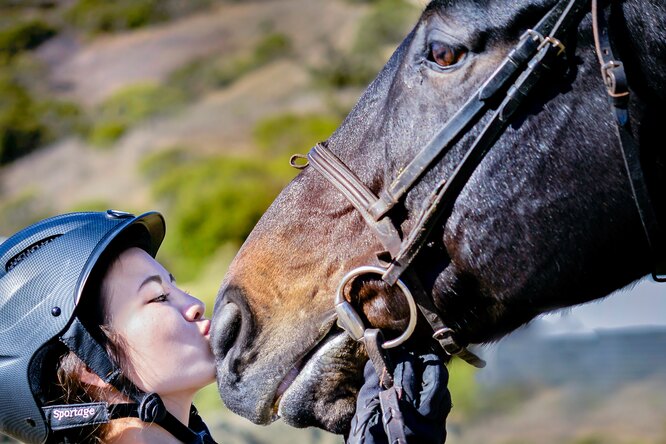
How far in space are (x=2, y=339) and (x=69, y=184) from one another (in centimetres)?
3147

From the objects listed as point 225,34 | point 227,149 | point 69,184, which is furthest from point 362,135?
point 225,34

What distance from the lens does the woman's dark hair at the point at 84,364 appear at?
2576 mm

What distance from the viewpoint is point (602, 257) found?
2.26m

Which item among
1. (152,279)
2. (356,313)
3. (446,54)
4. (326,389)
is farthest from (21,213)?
(446,54)

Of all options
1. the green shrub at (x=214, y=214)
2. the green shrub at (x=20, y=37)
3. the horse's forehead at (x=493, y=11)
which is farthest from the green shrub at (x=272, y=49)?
the horse's forehead at (x=493, y=11)

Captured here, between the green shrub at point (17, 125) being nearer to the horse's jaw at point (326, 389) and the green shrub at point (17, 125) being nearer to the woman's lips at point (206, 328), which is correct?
the woman's lips at point (206, 328)

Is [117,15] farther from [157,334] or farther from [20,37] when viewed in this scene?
[157,334]

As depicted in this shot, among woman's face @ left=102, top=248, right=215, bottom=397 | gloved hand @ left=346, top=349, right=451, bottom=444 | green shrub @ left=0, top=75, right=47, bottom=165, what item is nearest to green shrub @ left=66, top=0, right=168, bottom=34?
green shrub @ left=0, top=75, right=47, bottom=165

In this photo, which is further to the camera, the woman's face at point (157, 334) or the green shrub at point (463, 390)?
the green shrub at point (463, 390)

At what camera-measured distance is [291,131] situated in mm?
25531

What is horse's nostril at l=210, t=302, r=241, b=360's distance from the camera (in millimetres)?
2484

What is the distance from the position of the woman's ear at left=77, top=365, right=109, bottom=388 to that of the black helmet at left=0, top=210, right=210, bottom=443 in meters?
0.09

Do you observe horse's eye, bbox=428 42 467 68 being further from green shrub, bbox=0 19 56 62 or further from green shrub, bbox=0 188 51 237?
green shrub, bbox=0 19 56 62

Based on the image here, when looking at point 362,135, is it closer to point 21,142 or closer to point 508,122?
point 508,122
